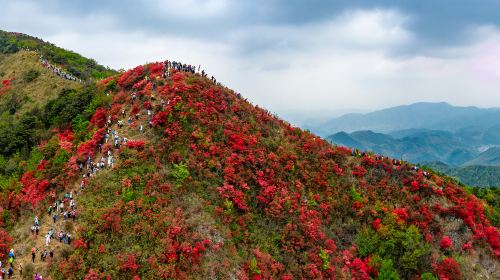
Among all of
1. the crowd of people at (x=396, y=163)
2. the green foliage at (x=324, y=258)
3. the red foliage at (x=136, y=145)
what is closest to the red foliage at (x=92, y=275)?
the red foliage at (x=136, y=145)

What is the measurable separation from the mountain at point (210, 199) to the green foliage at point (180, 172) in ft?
0.36

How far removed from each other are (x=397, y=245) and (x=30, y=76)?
61.5 m

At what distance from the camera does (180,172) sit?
3519 centimetres

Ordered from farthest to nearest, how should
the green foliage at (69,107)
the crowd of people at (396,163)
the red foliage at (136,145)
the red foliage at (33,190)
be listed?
the green foliage at (69,107)
the crowd of people at (396,163)
the red foliage at (136,145)
the red foliage at (33,190)

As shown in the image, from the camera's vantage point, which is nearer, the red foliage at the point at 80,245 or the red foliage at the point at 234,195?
the red foliage at the point at 80,245

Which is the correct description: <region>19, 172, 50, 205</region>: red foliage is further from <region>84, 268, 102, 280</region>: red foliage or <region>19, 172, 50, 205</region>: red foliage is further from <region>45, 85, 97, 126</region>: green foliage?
<region>84, 268, 102, 280</region>: red foliage

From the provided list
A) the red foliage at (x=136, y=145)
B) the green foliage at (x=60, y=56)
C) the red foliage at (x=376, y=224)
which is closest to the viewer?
the red foliage at (x=136, y=145)

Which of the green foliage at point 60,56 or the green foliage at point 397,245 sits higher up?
the green foliage at point 60,56

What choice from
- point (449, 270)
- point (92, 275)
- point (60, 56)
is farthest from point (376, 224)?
point (60, 56)

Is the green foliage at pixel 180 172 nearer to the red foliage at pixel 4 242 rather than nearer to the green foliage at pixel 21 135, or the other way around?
the red foliage at pixel 4 242

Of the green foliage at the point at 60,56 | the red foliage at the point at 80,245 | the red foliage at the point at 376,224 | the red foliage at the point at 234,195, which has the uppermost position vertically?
the green foliage at the point at 60,56

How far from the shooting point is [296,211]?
37.1 metres

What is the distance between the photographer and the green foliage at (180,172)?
3478 centimetres

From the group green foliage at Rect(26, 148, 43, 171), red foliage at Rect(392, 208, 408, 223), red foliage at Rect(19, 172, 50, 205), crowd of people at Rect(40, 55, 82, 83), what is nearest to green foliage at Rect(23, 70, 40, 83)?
crowd of people at Rect(40, 55, 82, 83)
